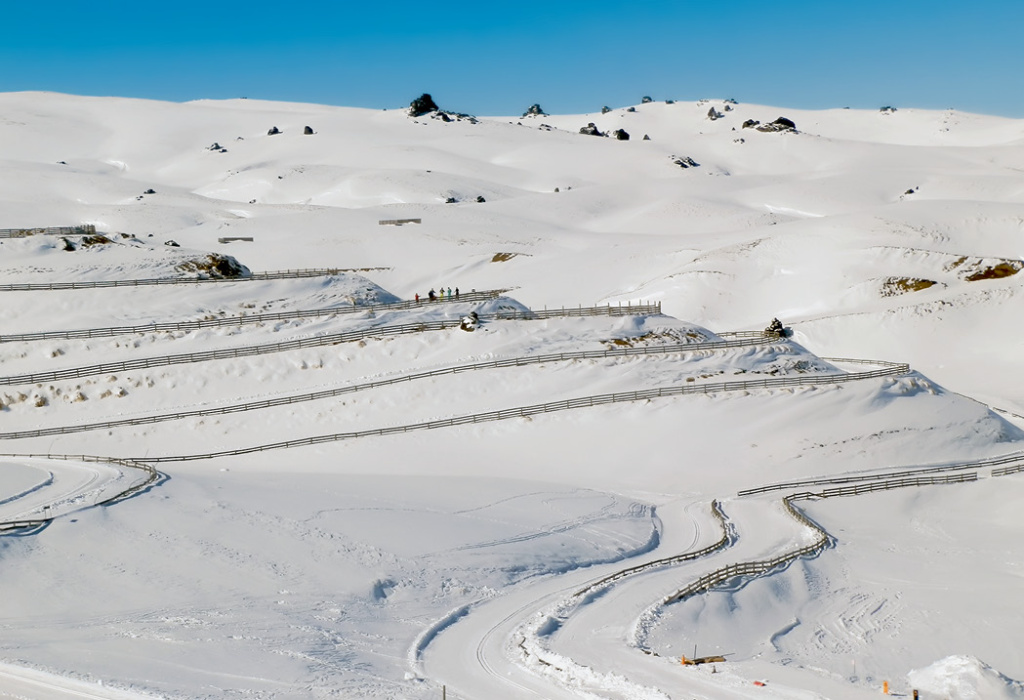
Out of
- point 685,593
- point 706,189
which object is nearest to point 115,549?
point 685,593

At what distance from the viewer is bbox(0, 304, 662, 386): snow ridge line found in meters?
50.4

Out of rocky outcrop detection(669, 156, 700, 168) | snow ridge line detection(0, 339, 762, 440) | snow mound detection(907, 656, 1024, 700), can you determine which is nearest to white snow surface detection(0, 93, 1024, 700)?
snow mound detection(907, 656, 1024, 700)

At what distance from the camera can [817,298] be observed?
8850 centimetres

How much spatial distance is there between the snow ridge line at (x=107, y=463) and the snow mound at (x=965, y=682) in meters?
22.5

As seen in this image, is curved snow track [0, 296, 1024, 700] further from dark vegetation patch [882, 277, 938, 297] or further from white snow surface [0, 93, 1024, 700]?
dark vegetation patch [882, 277, 938, 297]

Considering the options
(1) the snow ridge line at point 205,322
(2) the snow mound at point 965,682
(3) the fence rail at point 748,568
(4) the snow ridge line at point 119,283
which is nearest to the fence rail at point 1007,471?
(3) the fence rail at point 748,568

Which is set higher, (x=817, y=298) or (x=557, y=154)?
(x=557, y=154)

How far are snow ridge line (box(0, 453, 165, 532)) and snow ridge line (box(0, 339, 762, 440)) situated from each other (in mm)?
2491

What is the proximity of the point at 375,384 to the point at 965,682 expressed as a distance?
35736mm

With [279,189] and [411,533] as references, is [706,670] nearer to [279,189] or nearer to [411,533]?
[411,533]

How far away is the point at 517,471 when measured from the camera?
4519 cm

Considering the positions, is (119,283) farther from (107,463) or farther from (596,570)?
(596,570)

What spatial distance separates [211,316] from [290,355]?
6144mm

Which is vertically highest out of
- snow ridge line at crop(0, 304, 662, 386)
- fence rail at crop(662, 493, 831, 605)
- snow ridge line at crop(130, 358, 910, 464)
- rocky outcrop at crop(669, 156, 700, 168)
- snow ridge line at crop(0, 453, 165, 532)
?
rocky outcrop at crop(669, 156, 700, 168)
